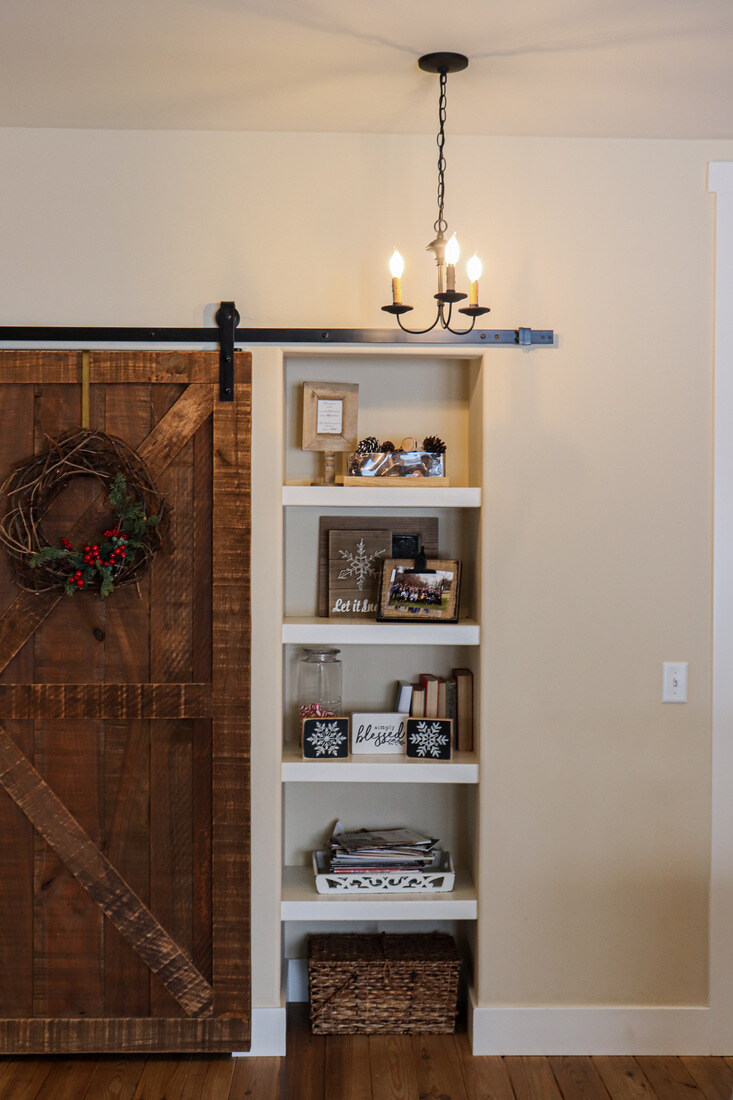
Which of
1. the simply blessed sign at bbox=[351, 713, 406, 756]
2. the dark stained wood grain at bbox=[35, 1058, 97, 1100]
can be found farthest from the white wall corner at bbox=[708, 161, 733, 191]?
the dark stained wood grain at bbox=[35, 1058, 97, 1100]

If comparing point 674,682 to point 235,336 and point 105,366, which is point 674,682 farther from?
point 105,366

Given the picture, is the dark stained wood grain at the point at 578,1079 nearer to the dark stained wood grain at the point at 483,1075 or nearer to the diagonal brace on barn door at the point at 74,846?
the dark stained wood grain at the point at 483,1075

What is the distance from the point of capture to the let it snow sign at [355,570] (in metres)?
2.91

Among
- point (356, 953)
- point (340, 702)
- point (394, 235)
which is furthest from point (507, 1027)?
point (394, 235)

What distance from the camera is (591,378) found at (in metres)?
2.73

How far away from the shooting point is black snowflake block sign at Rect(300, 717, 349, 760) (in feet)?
9.02

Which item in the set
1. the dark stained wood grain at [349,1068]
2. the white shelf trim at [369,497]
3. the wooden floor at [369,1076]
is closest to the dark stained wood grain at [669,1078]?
the wooden floor at [369,1076]

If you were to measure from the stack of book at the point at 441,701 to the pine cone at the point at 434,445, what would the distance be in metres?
0.70

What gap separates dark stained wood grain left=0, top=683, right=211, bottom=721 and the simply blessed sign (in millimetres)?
513

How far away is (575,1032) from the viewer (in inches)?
107

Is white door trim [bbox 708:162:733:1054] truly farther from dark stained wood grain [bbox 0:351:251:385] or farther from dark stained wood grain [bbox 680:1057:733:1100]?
dark stained wood grain [bbox 0:351:251:385]

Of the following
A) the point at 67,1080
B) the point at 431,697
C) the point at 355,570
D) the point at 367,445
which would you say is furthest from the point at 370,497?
the point at 67,1080

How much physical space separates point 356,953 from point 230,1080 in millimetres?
493

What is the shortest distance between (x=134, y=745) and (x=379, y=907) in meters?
0.85
